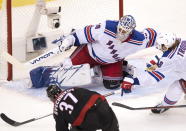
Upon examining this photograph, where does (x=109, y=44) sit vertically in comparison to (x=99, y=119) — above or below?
above

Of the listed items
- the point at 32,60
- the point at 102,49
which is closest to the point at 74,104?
the point at 102,49

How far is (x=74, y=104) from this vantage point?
234 centimetres

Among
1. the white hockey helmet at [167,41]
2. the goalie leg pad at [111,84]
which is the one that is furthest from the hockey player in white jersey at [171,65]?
the goalie leg pad at [111,84]

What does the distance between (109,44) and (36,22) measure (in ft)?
2.66

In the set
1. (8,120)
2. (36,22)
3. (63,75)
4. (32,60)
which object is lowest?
(8,120)

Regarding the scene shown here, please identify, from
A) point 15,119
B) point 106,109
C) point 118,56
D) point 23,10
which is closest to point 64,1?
point 23,10

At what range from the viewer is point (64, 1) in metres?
4.57

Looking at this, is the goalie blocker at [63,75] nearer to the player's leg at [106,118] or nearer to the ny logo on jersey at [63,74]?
the ny logo on jersey at [63,74]

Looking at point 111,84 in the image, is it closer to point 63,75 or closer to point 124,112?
point 63,75

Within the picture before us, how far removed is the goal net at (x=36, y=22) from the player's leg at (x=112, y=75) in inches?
22.3

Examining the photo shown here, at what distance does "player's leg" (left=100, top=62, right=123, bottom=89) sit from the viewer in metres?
3.69

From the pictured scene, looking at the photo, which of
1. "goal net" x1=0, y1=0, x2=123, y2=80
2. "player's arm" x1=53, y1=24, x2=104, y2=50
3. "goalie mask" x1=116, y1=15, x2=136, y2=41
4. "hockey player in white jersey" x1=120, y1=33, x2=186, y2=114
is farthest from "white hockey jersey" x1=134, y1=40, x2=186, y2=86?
"goal net" x1=0, y1=0, x2=123, y2=80

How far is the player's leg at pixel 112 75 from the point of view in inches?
145

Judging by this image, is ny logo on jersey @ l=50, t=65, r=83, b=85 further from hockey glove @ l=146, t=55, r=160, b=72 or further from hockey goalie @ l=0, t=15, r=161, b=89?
hockey glove @ l=146, t=55, r=160, b=72
